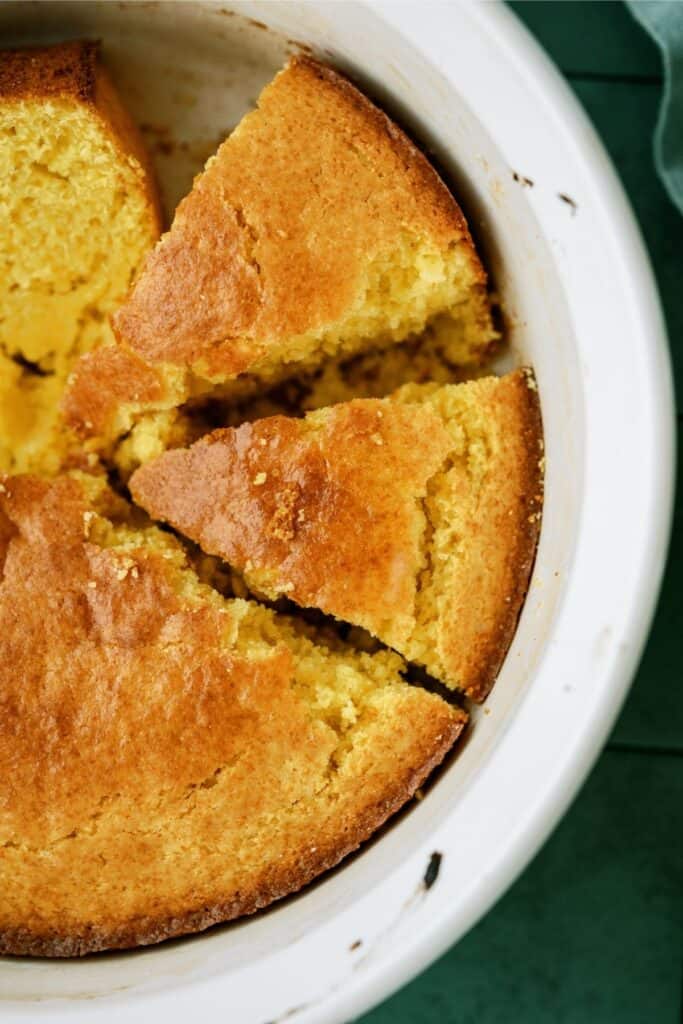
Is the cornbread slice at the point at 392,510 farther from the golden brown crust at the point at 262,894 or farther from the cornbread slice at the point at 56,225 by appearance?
the cornbread slice at the point at 56,225

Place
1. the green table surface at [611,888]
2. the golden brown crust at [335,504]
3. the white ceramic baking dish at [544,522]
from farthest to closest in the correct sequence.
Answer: the green table surface at [611,888]
the golden brown crust at [335,504]
the white ceramic baking dish at [544,522]

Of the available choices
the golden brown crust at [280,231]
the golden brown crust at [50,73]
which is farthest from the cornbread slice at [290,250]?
the golden brown crust at [50,73]

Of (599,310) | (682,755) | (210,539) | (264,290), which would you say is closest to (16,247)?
(264,290)

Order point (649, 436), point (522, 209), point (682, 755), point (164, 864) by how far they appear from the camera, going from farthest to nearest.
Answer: point (682, 755) < point (164, 864) < point (522, 209) < point (649, 436)

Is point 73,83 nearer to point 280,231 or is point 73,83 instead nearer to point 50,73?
point 50,73

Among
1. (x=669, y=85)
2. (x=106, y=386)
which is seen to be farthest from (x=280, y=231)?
(x=669, y=85)

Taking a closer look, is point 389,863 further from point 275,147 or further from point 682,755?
point 275,147

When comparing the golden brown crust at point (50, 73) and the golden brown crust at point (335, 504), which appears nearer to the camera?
the golden brown crust at point (335, 504)

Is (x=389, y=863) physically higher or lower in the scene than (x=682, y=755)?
lower
